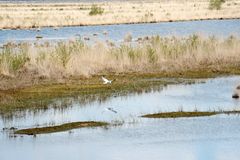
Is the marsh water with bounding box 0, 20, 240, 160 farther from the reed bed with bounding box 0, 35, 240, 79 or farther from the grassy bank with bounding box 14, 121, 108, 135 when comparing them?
the reed bed with bounding box 0, 35, 240, 79

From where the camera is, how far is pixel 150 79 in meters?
31.3

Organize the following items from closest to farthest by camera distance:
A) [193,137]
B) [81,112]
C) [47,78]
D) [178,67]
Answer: [193,137]
[81,112]
[47,78]
[178,67]

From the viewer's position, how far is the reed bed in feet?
102

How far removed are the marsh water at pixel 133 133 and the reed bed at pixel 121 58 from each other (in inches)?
195

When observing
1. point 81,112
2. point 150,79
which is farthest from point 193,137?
point 150,79

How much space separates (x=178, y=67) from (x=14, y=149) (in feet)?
53.3

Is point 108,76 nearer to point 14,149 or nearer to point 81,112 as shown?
point 81,112

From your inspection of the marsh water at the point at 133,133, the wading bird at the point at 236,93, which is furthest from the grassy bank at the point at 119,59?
the wading bird at the point at 236,93

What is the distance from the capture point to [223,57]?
35.9 meters

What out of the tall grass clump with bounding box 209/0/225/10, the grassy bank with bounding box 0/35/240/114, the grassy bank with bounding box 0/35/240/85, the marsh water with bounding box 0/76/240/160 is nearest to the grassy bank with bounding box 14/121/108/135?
the marsh water with bounding box 0/76/240/160

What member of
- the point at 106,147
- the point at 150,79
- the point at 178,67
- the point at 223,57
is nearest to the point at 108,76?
the point at 150,79

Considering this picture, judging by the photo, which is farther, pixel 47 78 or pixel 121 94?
pixel 47 78

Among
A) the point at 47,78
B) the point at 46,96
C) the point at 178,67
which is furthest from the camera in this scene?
the point at 178,67

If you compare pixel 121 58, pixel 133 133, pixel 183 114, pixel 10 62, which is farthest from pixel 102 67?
pixel 133 133
